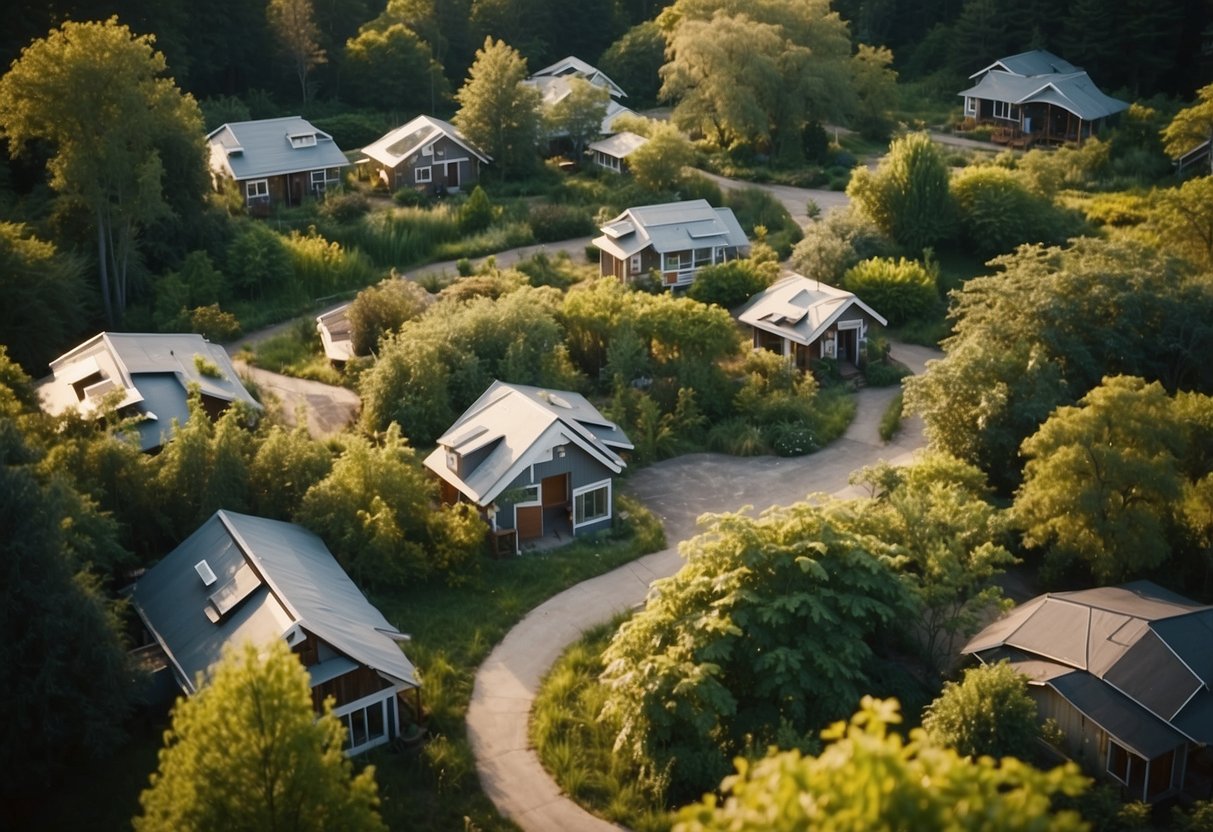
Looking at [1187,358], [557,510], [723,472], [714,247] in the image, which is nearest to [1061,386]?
[1187,358]

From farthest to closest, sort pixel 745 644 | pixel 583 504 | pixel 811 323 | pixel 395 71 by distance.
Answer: pixel 395 71
pixel 811 323
pixel 583 504
pixel 745 644

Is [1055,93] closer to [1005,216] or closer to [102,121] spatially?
[1005,216]

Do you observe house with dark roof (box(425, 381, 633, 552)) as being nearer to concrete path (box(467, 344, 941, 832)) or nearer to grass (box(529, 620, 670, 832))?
concrete path (box(467, 344, 941, 832))

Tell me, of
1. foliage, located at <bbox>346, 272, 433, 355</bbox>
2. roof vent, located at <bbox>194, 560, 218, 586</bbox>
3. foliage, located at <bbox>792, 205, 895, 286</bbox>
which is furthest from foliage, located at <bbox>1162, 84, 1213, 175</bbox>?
roof vent, located at <bbox>194, 560, 218, 586</bbox>

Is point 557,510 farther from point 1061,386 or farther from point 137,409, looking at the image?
point 1061,386

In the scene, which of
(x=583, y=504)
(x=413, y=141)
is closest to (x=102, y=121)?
(x=413, y=141)

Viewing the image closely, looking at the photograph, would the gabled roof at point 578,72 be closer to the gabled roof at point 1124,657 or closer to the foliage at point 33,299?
the foliage at point 33,299
